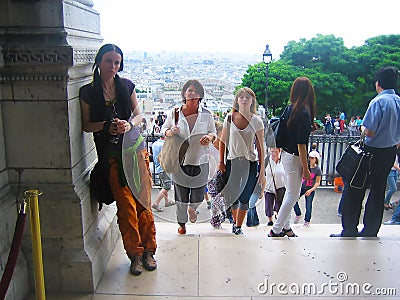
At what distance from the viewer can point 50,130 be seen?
2545 mm

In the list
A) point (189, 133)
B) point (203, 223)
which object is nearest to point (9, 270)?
point (189, 133)

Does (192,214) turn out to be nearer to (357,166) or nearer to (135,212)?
(135,212)

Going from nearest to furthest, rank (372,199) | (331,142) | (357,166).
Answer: (357,166) → (372,199) → (331,142)

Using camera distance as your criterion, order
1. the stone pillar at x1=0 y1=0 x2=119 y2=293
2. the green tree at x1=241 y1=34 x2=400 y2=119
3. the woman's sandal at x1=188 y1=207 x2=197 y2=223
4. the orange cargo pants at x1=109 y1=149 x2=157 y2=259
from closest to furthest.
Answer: the stone pillar at x1=0 y1=0 x2=119 y2=293
the orange cargo pants at x1=109 y1=149 x2=157 y2=259
the woman's sandal at x1=188 y1=207 x2=197 y2=223
the green tree at x1=241 y1=34 x2=400 y2=119

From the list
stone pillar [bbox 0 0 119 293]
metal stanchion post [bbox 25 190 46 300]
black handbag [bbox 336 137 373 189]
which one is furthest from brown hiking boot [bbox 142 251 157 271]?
black handbag [bbox 336 137 373 189]

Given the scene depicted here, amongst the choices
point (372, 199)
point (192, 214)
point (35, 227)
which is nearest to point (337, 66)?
point (372, 199)

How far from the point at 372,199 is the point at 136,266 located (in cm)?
229

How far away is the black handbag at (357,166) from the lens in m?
3.71

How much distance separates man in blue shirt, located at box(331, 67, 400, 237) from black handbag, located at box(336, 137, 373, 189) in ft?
0.17

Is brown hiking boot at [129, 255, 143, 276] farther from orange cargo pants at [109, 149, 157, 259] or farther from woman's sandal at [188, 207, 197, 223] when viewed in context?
woman's sandal at [188, 207, 197, 223]

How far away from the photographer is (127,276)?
2932 mm

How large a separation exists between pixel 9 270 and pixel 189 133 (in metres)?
2.01

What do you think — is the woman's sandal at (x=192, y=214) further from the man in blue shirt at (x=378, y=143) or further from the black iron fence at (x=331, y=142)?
the black iron fence at (x=331, y=142)

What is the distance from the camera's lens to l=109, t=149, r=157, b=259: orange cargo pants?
2.89 m
